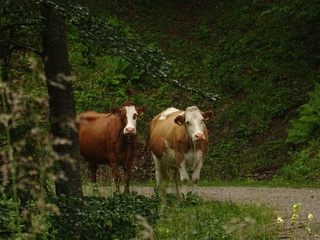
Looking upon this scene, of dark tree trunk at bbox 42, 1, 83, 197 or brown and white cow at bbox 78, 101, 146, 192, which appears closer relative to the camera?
dark tree trunk at bbox 42, 1, 83, 197

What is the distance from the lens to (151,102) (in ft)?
87.4

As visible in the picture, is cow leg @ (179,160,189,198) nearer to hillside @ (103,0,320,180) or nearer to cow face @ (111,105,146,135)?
cow face @ (111,105,146,135)

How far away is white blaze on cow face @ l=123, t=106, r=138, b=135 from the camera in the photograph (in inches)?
567

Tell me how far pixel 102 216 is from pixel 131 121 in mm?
8157

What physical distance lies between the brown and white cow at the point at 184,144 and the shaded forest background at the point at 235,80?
3.02 metres

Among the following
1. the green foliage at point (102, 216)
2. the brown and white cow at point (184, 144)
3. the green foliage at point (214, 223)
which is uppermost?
the brown and white cow at point (184, 144)

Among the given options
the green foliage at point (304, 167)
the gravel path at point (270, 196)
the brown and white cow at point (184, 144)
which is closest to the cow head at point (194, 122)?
the brown and white cow at point (184, 144)

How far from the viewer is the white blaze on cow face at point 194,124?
13.2 meters

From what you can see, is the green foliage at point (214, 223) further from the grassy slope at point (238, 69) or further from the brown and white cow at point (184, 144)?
the grassy slope at point (238, 69)

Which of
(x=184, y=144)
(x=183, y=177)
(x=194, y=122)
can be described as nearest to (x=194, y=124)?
(x=194, y=122)

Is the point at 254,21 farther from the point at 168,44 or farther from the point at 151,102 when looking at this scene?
the point at 151,102

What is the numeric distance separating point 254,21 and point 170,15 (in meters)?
4.99

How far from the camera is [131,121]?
47.6 ft

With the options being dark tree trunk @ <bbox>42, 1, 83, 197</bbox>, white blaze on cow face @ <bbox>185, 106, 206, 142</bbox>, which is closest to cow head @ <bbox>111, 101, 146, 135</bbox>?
white blaze on cow face @ <bbox>185, 106, 206, 142</bbox>
